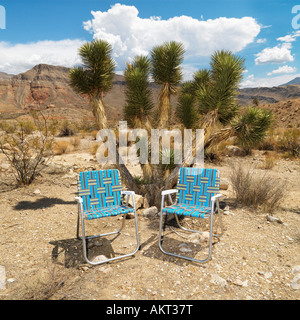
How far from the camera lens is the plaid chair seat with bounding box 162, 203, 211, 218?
342 centimetres

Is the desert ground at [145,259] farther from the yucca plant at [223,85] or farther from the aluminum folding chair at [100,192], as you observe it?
the yucca plant at [223,85]

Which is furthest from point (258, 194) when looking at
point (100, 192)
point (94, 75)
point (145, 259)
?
point (94, 75)

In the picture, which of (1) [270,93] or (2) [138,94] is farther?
(1) [270,93]

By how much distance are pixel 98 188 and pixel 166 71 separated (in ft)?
12.1

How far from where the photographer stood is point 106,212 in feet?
11.6

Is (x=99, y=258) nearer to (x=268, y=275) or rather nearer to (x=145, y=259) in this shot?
(x=145, y=259)

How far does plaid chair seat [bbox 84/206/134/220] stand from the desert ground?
0.58 meters

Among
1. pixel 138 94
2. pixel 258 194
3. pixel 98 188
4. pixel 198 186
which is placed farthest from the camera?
pixel 138 94

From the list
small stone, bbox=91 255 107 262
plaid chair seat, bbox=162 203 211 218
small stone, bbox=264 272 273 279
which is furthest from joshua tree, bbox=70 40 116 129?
small stone, bbox=264 272 273 279

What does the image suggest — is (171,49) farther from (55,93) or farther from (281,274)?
(55,93)

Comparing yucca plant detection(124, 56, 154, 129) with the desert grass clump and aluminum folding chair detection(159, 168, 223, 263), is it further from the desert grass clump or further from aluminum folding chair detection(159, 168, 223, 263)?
the desert grass clump
